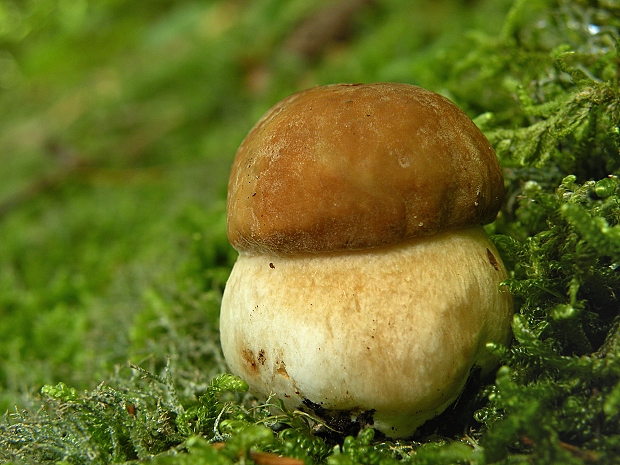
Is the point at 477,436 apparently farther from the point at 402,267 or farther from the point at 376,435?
the point at 402,267

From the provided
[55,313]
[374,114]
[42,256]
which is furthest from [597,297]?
[42,256]

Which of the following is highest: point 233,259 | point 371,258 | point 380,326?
point 371,258

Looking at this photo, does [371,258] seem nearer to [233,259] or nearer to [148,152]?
[233,259]

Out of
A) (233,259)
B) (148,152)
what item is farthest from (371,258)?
(148,152)

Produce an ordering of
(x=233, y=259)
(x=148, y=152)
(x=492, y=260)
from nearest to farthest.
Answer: (x=492, y=260) < (x=233, y=259) < (x=148, y=152)

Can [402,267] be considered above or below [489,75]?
below

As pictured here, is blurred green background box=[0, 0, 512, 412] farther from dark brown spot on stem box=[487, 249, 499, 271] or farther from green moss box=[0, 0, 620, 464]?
dark brown spot on stem box=[487, 249, 499, 271]
